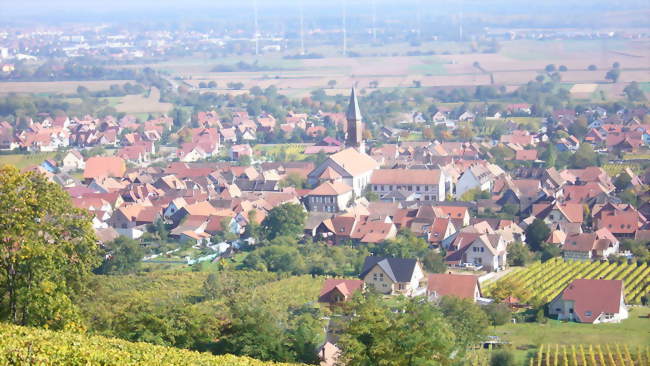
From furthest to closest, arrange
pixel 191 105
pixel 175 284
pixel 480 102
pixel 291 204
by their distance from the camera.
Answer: pixel 191 105
pixel 480 102
pixel 291 204
pixel 175 284

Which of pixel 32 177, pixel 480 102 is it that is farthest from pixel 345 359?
pixel 480 102

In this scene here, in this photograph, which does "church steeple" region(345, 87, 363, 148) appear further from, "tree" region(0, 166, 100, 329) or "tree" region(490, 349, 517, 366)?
"tree" region(0, 166, 100, 329)

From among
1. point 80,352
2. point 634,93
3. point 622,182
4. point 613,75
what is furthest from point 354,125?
point 80,352

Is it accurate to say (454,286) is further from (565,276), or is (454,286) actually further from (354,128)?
(354,128)

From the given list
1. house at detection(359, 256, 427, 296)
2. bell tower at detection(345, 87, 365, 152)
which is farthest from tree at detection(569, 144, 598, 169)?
house at detection(359, 256, 427, 296)

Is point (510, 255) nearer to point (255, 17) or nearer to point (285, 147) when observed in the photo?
point (285, 147)

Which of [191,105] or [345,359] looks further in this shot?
[191,105]

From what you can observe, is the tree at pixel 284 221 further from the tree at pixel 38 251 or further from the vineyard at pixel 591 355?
the tree at pixel 38 251

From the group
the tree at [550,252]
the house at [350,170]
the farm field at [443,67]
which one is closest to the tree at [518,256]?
the tree at [550,252]
